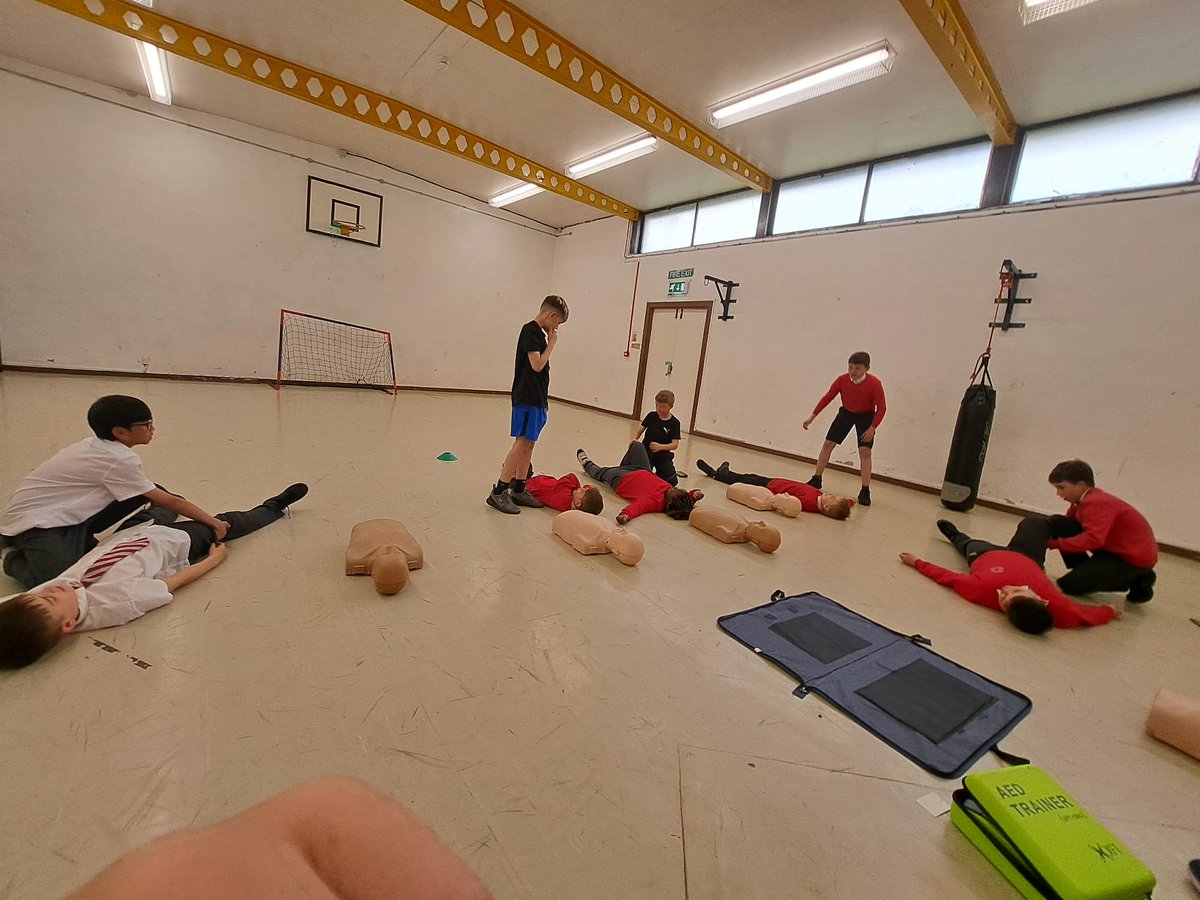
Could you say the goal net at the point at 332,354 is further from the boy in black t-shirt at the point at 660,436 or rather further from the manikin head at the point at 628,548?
the manikin head at the point at 628,548

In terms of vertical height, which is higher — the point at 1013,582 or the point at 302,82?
the point at 302,82

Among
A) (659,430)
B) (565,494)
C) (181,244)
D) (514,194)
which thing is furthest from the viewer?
(514,194)

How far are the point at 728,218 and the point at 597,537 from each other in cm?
670

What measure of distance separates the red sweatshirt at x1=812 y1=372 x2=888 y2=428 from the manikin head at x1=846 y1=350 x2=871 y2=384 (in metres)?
0.08

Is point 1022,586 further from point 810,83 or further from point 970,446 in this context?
point 810,83

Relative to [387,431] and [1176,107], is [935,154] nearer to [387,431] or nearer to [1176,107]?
[1176,107]

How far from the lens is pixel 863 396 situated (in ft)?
15.6

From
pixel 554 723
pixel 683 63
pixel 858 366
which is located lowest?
pixel 554 723

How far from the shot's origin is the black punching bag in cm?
471

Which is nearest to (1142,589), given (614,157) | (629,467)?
(629,467)

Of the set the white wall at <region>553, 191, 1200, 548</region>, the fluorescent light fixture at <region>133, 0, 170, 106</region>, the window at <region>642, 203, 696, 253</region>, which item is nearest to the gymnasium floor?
the white wall at <region>553, 191, 1200, 548</region>

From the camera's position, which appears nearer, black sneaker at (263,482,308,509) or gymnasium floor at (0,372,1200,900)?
gymnasium floor at (0,372,1200,900)

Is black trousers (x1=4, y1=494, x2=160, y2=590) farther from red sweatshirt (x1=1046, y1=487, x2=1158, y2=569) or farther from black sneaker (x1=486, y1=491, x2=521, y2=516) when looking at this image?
red sweatshirt (x1=1046, y1=487, x2=1158, y2=569)

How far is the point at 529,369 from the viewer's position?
316 centimetres
